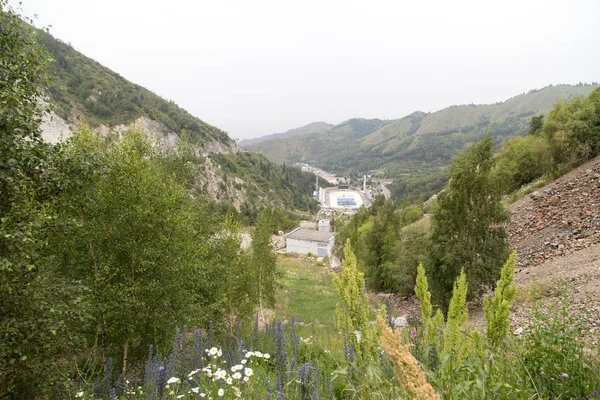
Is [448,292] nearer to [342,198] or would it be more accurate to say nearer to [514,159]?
[514,159]

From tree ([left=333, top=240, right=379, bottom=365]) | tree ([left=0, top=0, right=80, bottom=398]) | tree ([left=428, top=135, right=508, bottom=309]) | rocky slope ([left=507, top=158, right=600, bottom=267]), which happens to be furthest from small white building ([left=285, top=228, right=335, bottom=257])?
tree ([left=333, top=240, right=379, bottom=365])

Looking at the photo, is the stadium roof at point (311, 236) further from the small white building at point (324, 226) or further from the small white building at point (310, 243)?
the small white building at point (324, 226)

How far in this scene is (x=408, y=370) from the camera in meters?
1.88

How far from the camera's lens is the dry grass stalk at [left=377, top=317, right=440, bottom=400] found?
1823mm

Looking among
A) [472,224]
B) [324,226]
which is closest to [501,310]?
[472,224]

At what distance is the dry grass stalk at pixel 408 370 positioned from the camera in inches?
71.8

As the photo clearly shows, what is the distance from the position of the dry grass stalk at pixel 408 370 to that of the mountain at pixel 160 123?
311ft

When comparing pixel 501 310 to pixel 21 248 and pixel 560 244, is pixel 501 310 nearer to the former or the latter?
pixel 21 248

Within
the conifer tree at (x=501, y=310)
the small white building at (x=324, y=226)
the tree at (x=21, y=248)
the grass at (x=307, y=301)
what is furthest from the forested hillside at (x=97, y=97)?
the conifer tree at (x=501, y=310)

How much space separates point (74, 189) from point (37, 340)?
127 inches

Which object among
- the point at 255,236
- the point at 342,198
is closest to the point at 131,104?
the point at 342,198

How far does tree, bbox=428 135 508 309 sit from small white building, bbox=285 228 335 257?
49856 mm

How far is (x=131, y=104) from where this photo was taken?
13000cm

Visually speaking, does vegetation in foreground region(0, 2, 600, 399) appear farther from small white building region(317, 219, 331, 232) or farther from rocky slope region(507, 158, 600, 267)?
small white building region(317, 219, 331, 232)
